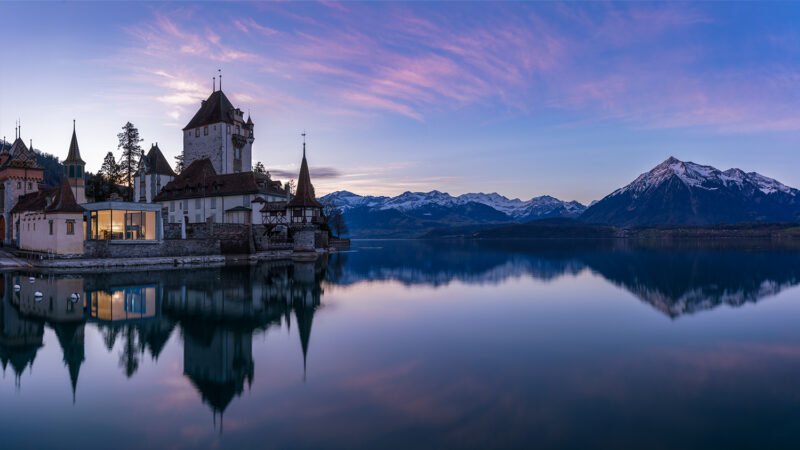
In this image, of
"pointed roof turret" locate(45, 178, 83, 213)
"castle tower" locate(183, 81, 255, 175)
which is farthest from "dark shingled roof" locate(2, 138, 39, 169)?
"castle tower" locate(183, 81, 255, 175)

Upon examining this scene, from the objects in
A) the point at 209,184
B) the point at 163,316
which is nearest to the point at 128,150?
the point at 209,184

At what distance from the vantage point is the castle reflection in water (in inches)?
578

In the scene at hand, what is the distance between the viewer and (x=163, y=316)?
22281 mm

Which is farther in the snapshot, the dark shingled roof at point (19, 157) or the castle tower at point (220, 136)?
the castle tower at point (220, 136)

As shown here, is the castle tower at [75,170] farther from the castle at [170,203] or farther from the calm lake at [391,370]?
the calm lake at [391,370]

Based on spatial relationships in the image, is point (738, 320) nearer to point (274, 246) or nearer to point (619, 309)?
point (619, 309)

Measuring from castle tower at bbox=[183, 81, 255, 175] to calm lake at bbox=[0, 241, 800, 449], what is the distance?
37533mm

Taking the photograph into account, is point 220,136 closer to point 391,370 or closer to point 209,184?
point 209,184

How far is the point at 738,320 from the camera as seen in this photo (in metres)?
23.0

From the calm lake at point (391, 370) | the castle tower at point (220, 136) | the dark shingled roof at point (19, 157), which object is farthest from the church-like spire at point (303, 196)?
the dark shingled roof at point (19, 157)

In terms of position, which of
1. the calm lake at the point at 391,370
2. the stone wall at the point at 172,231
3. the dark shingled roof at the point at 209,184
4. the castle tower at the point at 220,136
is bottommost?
the calm lake at the point at 391,370

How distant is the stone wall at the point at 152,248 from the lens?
42219 millimetres

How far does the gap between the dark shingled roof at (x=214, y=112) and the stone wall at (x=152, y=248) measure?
23166mm

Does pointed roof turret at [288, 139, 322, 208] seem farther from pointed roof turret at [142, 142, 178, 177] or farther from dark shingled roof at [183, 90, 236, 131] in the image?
pointed roof turret at [142, 142, 178, 177]
